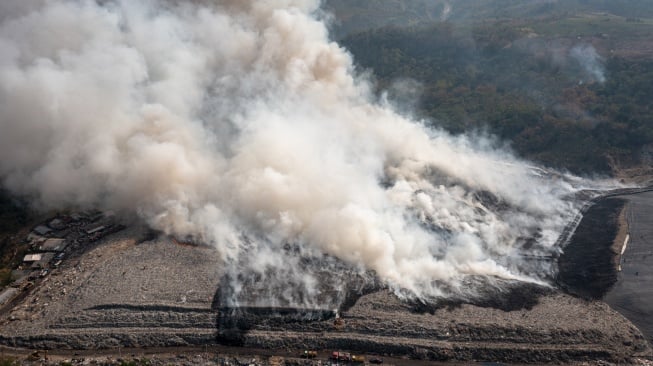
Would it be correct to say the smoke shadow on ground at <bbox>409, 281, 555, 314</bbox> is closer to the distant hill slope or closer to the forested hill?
the forested hill

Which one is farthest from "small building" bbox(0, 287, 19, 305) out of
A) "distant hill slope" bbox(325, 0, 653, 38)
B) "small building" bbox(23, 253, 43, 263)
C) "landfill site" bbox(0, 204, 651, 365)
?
"distant hill slope" bbox(325, 0, 653, 38)

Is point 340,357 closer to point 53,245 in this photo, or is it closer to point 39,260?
point 39,260

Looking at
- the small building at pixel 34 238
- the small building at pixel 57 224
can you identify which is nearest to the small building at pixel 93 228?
the small building at pixel 57 224

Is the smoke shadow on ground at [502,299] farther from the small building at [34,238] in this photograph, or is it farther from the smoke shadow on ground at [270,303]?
the small building at [34,238]

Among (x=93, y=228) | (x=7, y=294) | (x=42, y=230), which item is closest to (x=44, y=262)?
(x=7, y=294)

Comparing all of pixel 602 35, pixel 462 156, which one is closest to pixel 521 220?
pixel 462 156

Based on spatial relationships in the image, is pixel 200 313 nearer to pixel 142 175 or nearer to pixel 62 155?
pixel 142 175
